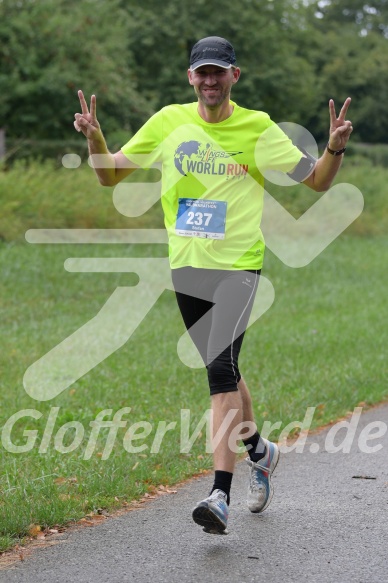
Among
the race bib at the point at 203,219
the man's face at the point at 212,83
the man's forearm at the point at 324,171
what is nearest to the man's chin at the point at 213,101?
the man's face at the point at 212,83

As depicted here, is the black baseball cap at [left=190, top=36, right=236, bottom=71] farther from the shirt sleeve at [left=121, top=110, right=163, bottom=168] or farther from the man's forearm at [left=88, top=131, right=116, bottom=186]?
the man's forearm at [left=88, top=131, right=116, bottom=186]

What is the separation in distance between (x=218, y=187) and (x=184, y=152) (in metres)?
0.25

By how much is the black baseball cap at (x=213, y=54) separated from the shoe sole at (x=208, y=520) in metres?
2.09

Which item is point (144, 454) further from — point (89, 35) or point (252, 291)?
point (89, 35)

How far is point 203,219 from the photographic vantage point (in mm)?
5059

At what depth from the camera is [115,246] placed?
17.2 meters

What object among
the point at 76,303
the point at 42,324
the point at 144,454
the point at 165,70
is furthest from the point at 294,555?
the point at 165,70

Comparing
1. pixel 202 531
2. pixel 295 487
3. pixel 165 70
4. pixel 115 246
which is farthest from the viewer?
pixel 165 70

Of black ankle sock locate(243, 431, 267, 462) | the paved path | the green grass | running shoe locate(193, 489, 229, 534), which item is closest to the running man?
black ankle sock locate(243, 431, 267, 462)

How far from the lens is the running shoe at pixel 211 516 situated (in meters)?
4.53

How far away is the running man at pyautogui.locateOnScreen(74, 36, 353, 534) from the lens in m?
5.04

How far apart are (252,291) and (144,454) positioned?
180 cm

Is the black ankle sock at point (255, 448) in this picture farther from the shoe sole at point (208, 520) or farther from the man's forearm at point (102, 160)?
the man's forearm at point (102, 160)

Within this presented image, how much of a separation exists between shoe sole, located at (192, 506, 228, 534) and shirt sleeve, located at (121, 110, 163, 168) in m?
1.82
